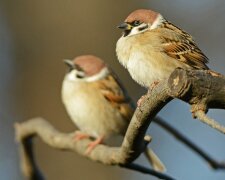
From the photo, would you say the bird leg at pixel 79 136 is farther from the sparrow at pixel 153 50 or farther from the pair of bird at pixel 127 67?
the sparrow at pixel 153 50

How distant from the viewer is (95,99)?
→ 16.7 feet

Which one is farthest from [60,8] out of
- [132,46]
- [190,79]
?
[190,79]

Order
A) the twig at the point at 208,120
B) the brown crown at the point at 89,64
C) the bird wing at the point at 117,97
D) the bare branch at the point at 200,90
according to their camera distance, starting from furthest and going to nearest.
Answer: the brown crown at the point at 89,64 < the bird wing at the point at 117,97 < the bare branch at the point at 200,90 < the twig at the point at 208,120

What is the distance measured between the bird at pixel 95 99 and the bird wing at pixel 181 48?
135 cm

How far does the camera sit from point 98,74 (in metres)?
5.16

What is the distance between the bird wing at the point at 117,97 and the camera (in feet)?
16.5

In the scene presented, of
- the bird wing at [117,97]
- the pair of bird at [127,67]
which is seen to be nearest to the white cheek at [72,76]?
the pair of bird at [127,67]

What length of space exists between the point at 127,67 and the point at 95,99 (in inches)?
59.7

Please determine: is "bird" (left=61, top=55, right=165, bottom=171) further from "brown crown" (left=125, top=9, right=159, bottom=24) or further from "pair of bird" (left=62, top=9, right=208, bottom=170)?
"brown crown" (left=125, top=9, right=159, bottom=24)

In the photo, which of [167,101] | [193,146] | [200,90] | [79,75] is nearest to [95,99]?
[79,75]

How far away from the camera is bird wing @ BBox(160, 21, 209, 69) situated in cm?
356

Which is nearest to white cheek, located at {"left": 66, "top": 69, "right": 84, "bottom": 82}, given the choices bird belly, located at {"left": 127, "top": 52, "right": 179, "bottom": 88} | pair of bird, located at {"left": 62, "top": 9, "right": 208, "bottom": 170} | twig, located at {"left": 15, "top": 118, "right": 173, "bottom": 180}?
pair of bird, located at {"left": 62, "top": 9, "right": 208, "bottom": 170}

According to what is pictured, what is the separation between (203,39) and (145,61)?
3.19 metres

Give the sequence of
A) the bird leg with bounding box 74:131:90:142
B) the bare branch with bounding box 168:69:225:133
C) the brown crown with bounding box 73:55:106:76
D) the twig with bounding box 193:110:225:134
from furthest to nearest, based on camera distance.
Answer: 1. the brown crown with bounding box 73:55:106:76
2. the bird leg with bounding box 74:131:90:142
3. the bare branch with bounding box 168:69:225:133
4. the twig with bounding box 193:110:225:134
